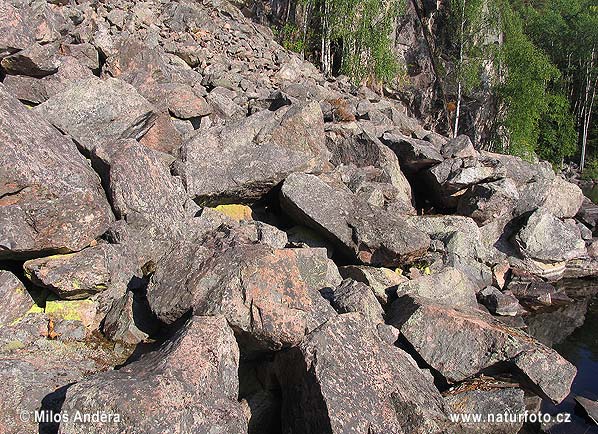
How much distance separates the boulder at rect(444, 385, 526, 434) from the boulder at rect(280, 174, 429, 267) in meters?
3.98

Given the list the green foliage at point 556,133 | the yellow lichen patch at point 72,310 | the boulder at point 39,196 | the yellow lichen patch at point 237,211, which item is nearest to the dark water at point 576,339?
the yellow lichen patch at point 237,211

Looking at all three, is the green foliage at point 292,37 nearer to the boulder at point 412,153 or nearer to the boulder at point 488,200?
the boulder at point 412,153

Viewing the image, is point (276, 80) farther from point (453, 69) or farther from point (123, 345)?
point (453, 69)

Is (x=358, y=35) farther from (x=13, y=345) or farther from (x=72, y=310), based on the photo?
(x=13, y=345)

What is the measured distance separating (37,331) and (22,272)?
1.34m

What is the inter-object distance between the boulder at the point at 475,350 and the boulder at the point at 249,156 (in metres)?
5.32

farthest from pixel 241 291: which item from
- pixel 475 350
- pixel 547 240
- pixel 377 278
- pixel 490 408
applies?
pixel 547 240

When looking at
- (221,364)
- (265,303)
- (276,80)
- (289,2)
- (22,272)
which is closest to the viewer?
(221,364)

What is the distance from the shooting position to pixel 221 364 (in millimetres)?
6785

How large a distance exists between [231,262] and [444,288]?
693 cm

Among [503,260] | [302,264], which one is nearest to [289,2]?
[503,260]

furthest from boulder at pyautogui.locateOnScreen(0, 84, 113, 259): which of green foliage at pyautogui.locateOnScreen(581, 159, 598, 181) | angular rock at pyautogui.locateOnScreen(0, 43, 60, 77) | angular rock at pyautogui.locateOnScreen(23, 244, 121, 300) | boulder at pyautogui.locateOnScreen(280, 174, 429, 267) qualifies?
green foliage at pyautogui.locateOnScreen(581, 159, 598, 181)

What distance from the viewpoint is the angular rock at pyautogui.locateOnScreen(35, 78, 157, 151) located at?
11805mm

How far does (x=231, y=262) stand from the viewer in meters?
8.06
